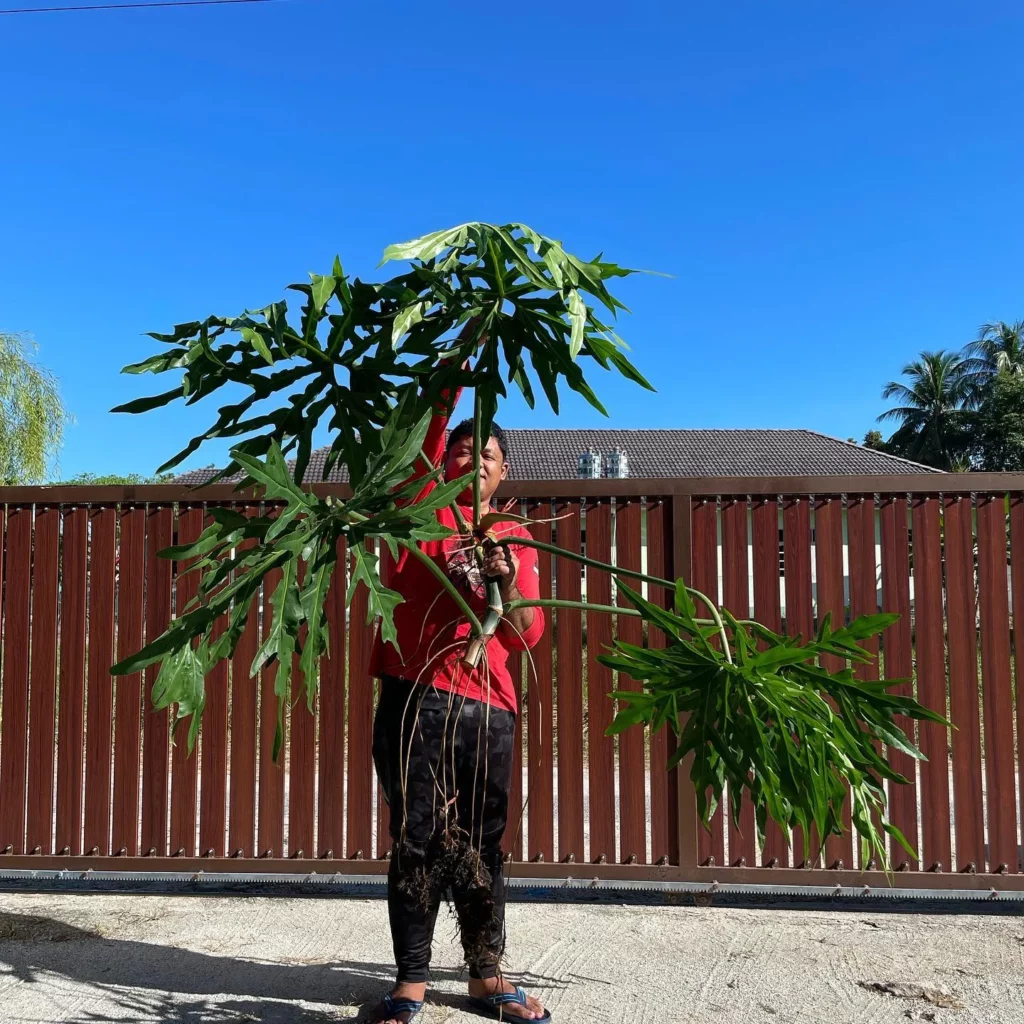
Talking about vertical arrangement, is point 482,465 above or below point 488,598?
above

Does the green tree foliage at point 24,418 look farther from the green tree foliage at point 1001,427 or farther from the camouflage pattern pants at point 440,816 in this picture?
the green tree foliage at point 1001,427

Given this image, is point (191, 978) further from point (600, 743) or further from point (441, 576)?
point (441, 576)

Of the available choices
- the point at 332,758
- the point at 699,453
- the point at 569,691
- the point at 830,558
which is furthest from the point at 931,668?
the point at 699,453

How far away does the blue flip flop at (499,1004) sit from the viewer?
8.40 ft

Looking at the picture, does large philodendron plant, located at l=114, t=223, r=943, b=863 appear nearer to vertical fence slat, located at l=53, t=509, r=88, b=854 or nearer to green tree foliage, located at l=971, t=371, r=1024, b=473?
vertical fence slat, located at l=53, t=509, r=88, b=854

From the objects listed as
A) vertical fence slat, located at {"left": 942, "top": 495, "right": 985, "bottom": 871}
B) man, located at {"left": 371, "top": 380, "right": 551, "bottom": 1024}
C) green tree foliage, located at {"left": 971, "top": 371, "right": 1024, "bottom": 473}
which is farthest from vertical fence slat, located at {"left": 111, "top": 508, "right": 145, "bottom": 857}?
green tree foliage, located at {"left": 971, "top": 371, "right": 1024, "bottom": 473}

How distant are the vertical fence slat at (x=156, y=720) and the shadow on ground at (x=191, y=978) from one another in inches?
20.2

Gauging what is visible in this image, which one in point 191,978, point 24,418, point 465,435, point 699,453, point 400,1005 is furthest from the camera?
point 699,453

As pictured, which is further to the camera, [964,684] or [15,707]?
[15,707]

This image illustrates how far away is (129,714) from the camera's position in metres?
3.86

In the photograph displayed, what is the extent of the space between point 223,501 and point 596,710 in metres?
1.86

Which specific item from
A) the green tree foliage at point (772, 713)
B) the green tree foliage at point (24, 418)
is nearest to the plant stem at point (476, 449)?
the green tree foliage at point (772, 713)

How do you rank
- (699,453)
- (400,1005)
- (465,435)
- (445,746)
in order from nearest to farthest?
1. (445,746)
2. (400,1005)
3. (465,435)
4. (699,453)

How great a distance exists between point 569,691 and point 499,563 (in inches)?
75.3
